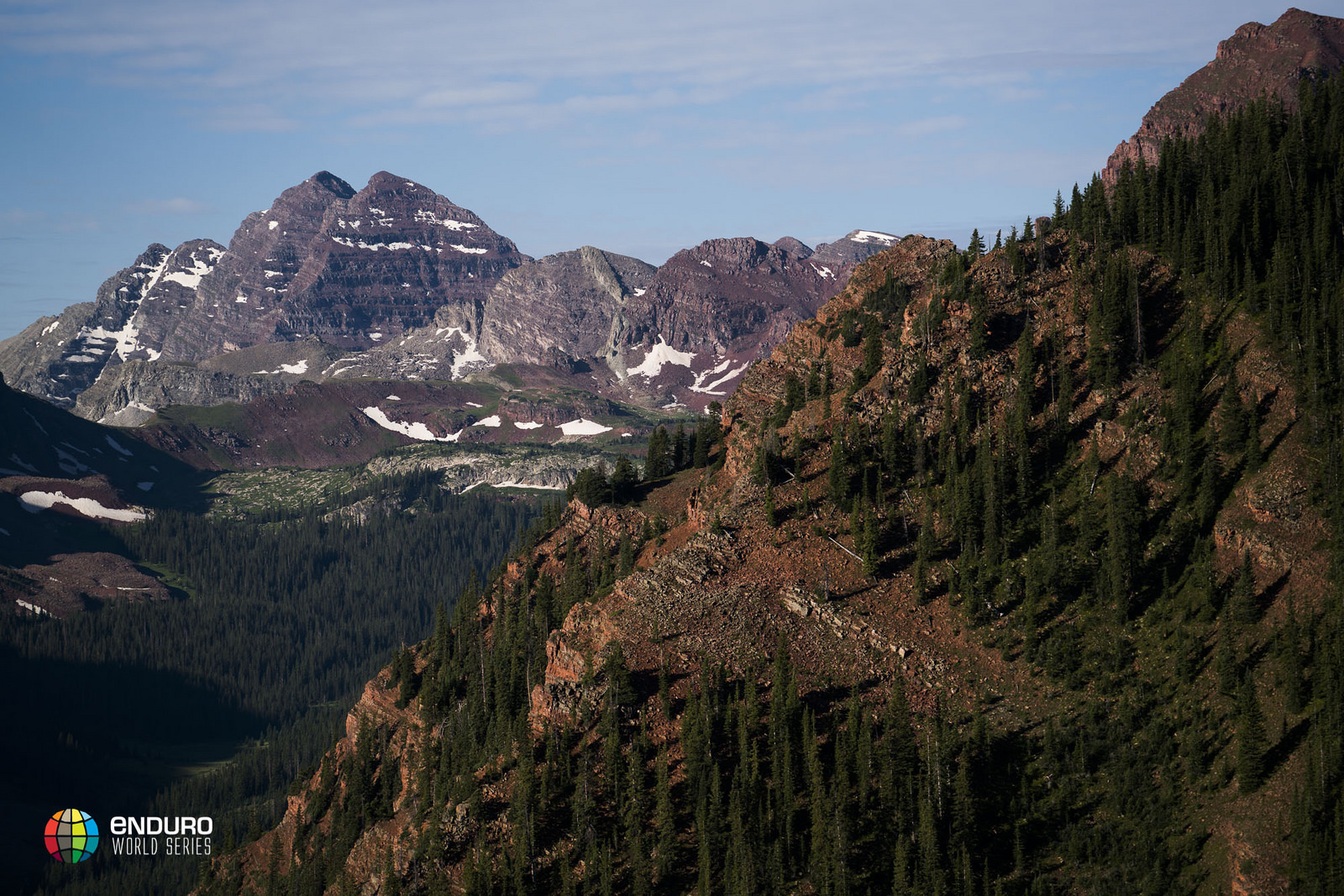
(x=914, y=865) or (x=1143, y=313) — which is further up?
(x=1143, y=313)

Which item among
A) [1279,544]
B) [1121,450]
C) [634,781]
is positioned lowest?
[634,781]

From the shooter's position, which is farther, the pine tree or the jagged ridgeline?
the jagged ridgeline

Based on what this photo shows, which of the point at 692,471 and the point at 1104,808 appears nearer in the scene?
the point at 1104,808

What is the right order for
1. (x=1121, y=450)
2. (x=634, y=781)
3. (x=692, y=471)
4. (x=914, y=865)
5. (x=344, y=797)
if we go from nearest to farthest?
(x=914, y=865) < (x=634, y=781) < (x=1121, y=450) < (x=344, y=797) < (x=692, y=471)

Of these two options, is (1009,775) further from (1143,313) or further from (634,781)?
(1143,313)

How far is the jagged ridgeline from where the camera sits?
375 feet

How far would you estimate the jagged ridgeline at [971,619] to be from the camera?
114250 mm

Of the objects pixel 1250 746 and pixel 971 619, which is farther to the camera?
pixel 971 619

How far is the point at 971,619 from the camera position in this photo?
13475 centimetres

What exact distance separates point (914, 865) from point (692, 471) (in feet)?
304

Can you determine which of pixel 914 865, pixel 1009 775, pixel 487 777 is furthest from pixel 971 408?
pixel 487 777

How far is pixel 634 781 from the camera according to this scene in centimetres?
12050

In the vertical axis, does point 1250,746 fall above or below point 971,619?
below

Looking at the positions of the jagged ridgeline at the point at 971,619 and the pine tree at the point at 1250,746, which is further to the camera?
the jagged ridgeline at the point at 971,619
